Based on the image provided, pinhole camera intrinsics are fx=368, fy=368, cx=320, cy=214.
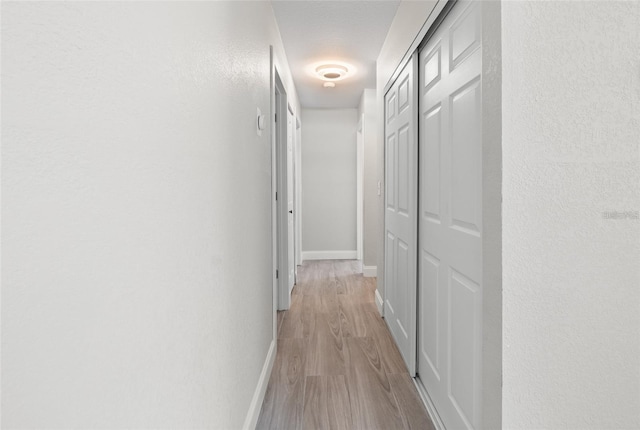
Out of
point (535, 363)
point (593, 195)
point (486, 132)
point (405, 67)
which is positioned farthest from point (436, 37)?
point (535, 363)

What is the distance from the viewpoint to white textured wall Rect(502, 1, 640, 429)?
105cm

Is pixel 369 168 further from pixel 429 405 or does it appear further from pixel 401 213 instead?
pixel 429 405

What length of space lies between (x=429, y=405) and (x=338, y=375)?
58 cm

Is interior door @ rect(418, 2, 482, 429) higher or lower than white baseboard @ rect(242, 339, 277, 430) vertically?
higher

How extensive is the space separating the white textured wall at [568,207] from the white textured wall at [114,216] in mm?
871

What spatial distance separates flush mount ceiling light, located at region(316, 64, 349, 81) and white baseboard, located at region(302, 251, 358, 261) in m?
2.83

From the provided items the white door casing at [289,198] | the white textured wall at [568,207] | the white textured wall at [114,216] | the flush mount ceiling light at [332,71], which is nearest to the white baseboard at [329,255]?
the white door casing at [289,198]

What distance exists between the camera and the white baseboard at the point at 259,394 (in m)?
1.64

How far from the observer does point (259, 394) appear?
6.15ft

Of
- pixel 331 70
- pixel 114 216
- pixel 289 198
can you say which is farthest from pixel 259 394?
pixel 331 70

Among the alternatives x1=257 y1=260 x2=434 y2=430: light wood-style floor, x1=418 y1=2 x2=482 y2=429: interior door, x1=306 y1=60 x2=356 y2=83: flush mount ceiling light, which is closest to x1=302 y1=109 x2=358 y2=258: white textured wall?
x1=306 y1=60 x2=356 y2=83: flush mount ceiling light

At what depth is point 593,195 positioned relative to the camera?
3.57ft

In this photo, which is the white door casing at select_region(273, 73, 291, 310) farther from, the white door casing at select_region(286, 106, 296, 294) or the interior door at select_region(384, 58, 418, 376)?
the interior door at select_region(384, 58, 418, 376)

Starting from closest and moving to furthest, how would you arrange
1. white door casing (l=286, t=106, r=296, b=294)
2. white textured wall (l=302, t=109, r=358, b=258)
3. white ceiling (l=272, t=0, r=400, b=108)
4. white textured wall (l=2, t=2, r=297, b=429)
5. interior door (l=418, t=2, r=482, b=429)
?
white textured wall (l=2, t=2, r=297, b=429), interior door (l=418, t=2, r=482, b=429), white ceiling (l=272, t=0, r=400, b=108), white door casing (l=286, t=106, r=296, b=294), white textured wall (l=302, t=109, r=358, b=258)
